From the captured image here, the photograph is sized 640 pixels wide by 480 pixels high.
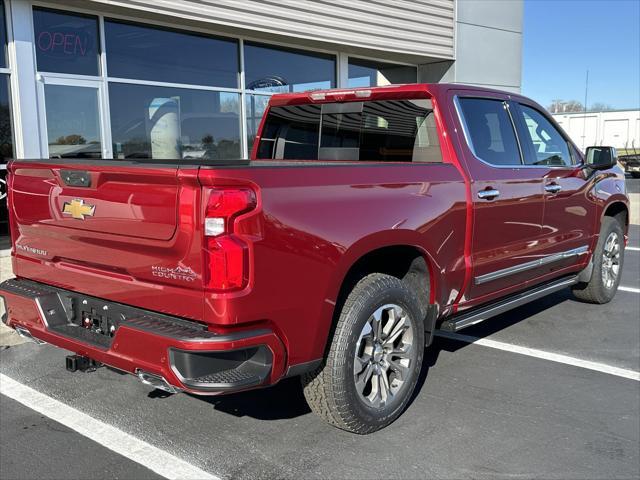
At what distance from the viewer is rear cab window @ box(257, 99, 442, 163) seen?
14.0ft

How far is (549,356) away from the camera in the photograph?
4.86 meters

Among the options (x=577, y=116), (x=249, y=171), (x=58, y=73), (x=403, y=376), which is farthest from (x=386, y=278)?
(x=577, y=116)

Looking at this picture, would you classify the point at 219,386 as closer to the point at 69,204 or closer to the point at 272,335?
the point at 272,335

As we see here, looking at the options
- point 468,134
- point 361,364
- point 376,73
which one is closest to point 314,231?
point 361,364

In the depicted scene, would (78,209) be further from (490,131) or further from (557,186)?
(557,186)

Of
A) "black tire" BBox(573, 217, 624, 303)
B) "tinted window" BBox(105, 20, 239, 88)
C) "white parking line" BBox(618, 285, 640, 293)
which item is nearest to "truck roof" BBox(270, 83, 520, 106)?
"black tire" BBox(573, 217, 624, 303)

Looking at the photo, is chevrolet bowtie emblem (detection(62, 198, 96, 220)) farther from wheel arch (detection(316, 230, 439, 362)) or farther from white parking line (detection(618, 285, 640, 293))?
white parking line (detection(618, 285, 640, 293))

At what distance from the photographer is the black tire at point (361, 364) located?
3.23 m

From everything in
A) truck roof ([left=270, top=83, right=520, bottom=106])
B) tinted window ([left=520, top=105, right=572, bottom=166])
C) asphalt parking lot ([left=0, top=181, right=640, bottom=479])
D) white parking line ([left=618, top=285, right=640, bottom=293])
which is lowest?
white parking line ([left=618, top=285, right=640, bottom=293])

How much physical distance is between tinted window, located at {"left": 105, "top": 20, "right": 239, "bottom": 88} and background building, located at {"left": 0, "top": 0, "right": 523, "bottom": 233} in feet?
0.05

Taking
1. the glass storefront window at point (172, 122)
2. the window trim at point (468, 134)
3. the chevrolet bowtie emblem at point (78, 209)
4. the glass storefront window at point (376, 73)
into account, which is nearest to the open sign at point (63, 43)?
the glass storefront window at point (172, 122)

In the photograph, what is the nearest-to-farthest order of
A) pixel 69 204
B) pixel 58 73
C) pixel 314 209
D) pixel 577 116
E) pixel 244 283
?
pixel 244 283 → pixel 314 209 → pixel 69 204 → pixel 58 73 → pixel 577 116

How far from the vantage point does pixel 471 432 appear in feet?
11.6

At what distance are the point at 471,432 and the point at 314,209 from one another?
63.5 inches
